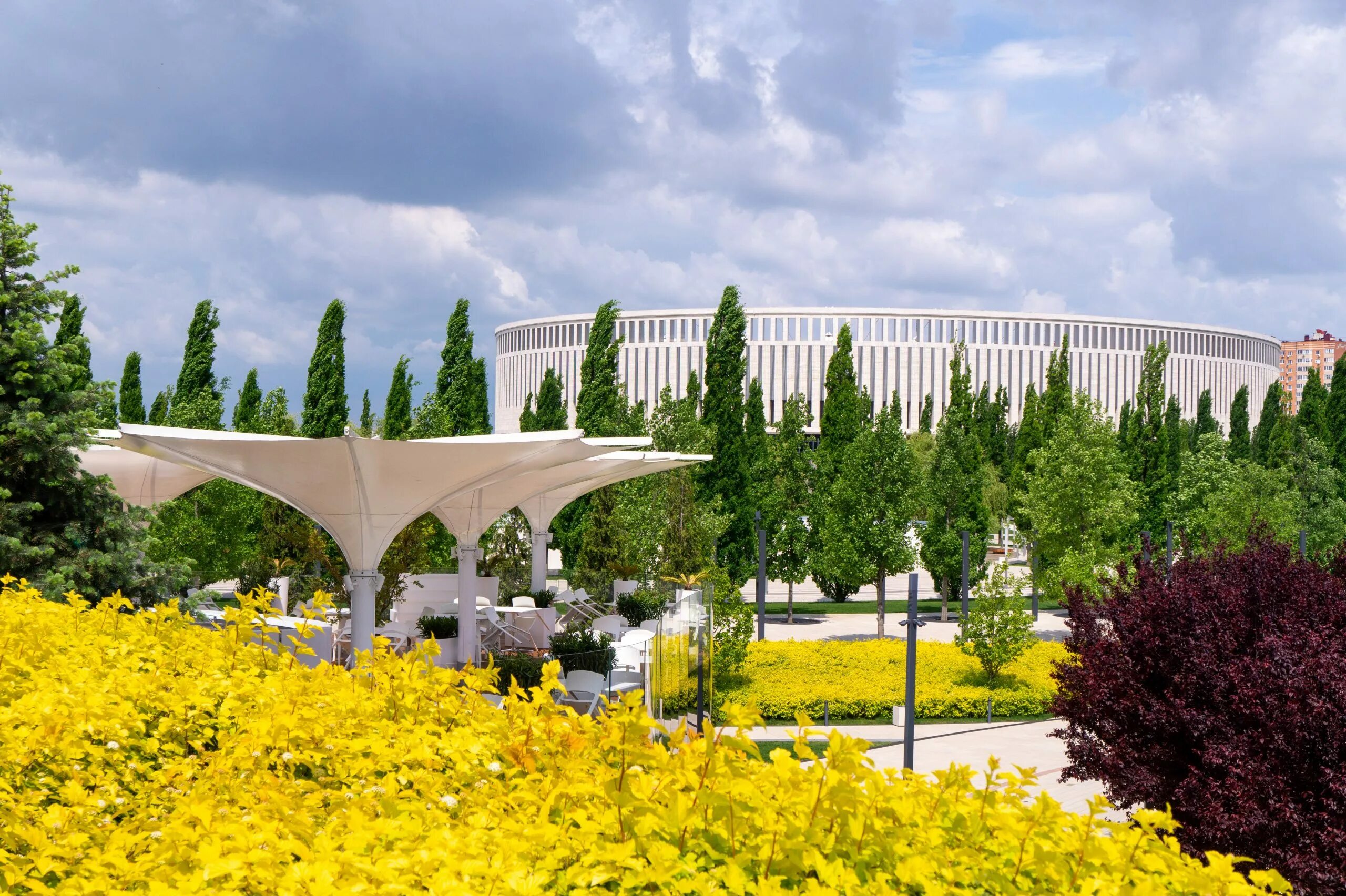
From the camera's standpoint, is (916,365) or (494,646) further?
(916,365)

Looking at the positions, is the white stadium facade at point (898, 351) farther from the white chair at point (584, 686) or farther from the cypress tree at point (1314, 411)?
the white chair at point (584, 686)

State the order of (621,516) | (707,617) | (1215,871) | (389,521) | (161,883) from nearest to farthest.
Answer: (161,883) → (1215,871) → (389,521) → (707,617) → (621,516)

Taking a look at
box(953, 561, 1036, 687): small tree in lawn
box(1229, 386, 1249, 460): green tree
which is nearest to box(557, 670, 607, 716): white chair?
box(953, 561, 1036, 687): small tree in lawn

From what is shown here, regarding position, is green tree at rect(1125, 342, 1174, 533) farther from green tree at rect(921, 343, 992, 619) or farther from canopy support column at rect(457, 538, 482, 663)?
canopy support column at rect(457, 538, 482, 663)

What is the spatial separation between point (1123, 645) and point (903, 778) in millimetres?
8338

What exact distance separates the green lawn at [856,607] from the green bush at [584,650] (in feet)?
51.9

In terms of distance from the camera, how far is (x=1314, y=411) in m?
44.3

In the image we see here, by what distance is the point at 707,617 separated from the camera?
17.7m

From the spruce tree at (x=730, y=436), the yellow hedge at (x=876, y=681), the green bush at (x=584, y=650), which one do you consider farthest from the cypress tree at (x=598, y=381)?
the green bush at (x=584, y=650)

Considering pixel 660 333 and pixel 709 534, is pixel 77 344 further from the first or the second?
pixel 660 333

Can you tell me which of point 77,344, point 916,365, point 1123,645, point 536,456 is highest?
point 916,365

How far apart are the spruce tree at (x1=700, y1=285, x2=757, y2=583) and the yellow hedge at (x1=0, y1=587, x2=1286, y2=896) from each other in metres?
25.1

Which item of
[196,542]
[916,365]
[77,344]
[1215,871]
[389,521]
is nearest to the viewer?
[1215,871]

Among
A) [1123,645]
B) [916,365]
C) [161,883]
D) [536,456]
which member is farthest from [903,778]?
[916,365]
